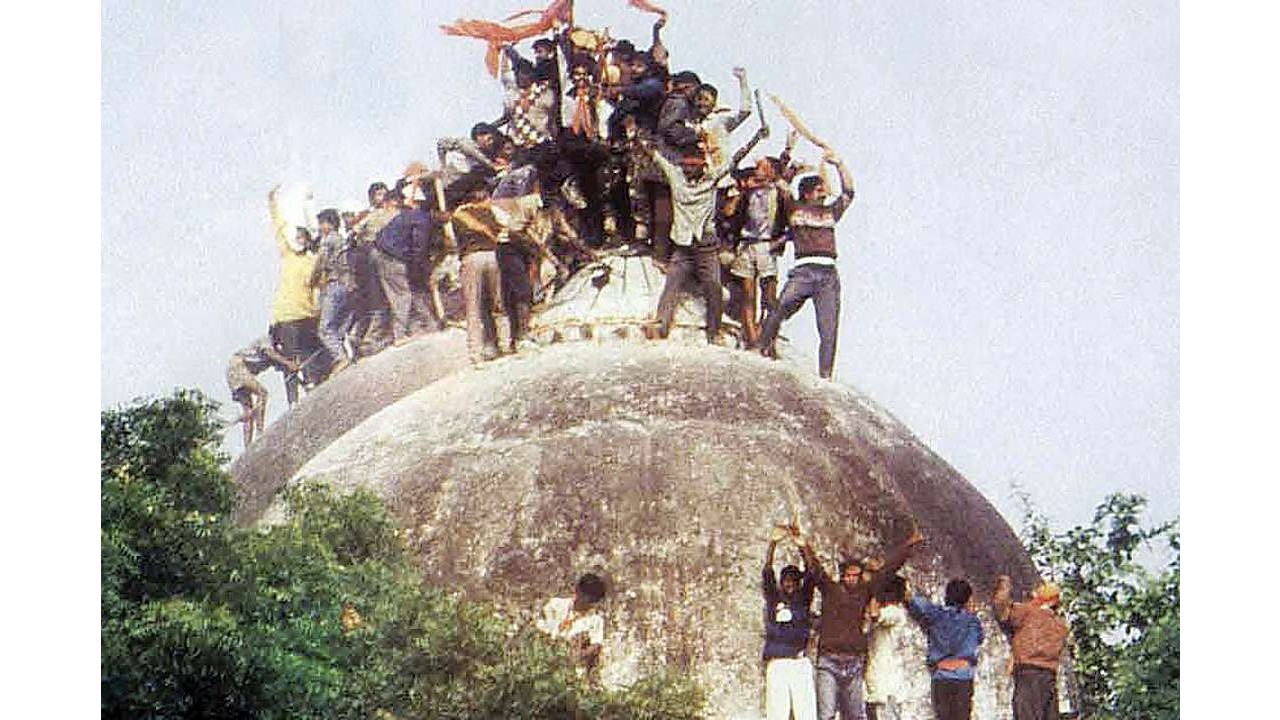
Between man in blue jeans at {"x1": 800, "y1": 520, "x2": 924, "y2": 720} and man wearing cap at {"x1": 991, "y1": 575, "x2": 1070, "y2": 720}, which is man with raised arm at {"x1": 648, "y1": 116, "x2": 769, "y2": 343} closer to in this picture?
man in blue jeans at {"x1": 800, "y1": 520, "x2": 924, "y2": 720}

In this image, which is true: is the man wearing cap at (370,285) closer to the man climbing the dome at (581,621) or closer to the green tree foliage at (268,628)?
the green tree foliage at (268,628)

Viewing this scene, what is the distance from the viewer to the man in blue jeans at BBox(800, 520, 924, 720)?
557 inches

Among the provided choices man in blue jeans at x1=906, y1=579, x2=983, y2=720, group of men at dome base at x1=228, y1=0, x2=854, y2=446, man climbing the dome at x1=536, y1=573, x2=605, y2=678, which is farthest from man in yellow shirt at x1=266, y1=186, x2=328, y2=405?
man in blue jeans at x1=906, y1=579, x2=983, y2=720

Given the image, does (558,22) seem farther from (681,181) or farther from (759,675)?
(759,675)

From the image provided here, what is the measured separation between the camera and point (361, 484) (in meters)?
14.8

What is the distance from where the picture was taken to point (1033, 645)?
1462cm

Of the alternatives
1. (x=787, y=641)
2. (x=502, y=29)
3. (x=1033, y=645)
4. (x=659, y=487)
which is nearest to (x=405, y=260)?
(x=502, y=29)

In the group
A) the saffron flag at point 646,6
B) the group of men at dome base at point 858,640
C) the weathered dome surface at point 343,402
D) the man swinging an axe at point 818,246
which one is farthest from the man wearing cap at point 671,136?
the group of men at dome base at point 858,640

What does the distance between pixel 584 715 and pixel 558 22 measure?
4172 mm

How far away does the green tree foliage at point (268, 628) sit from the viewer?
1345 centimetres

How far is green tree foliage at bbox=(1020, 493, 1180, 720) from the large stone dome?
0.97 feet

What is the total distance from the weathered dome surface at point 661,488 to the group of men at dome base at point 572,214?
1.28ft

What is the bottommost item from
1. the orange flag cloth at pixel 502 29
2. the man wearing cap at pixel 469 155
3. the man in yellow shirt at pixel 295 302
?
the man in yellow shirt at pixel 295 302

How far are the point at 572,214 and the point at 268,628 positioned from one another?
334 centimetres
